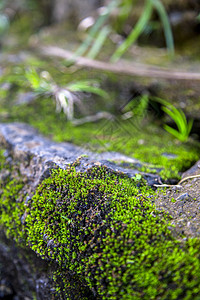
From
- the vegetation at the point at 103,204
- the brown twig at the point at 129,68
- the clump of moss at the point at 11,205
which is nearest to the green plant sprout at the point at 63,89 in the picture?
the vegetation at the point at 103,204

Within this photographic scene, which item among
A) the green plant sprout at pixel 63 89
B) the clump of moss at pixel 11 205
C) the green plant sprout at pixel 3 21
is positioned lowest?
the clump of moss at pixel 11 205

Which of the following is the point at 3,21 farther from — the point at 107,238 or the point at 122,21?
the point at 107,238

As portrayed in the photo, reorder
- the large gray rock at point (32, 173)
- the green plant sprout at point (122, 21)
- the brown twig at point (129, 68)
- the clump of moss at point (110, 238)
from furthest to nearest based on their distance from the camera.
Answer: the green plant sprout at point (122, 21) < the brown twig at point (129, 68) < the large gray rock at point (32, 173) < the clump of moss at point (110, 238)

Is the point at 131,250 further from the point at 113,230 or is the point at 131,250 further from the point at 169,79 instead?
the point at 169,79

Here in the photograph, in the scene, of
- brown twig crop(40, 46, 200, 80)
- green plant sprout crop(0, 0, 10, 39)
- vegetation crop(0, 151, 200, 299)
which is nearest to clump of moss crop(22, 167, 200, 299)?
vegetation crop(0, 151, 200, 299)

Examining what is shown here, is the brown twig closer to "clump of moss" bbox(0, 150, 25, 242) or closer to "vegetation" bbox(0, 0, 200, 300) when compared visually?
"vegetation" bbox(0, 0, 200, 300)

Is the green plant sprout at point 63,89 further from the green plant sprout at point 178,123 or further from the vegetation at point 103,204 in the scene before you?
the green plant sprout at point 178,123

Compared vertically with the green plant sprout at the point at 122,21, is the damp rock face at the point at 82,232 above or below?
below

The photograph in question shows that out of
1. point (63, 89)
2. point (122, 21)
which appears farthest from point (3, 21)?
point (63, 89)
